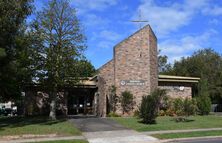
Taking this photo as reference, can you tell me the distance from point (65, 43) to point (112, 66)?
7.35m

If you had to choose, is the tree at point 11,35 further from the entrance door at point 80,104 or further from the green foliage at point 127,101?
the green foliage at point 127,101

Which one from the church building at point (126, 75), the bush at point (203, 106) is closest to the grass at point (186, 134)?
the church building at point (126, 75)

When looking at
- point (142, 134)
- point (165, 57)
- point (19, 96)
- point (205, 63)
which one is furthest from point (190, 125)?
point (165, 57)

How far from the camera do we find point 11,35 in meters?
24.0

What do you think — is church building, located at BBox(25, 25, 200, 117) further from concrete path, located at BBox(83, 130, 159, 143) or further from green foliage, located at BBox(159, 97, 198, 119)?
concrete path, located at BBox(83, 130, 159, 143)

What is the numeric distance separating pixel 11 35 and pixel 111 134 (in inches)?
379

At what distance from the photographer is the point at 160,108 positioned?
35062mm

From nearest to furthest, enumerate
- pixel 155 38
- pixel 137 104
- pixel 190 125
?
pixel 190 125
pixel 137 104
pixel 155 38

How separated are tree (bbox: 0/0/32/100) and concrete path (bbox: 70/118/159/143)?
20.7 ft

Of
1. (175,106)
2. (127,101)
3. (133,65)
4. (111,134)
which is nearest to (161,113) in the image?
(175,106)

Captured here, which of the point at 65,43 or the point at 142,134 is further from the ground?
the point at 65,43

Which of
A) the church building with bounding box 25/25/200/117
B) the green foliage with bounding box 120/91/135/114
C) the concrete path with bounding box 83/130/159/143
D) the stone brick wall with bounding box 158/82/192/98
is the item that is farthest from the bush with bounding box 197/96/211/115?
the concrete path with bounding box 83/130/159/143

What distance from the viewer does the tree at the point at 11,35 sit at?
21.8 m

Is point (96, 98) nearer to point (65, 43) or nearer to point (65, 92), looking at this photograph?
point (65, 92)
